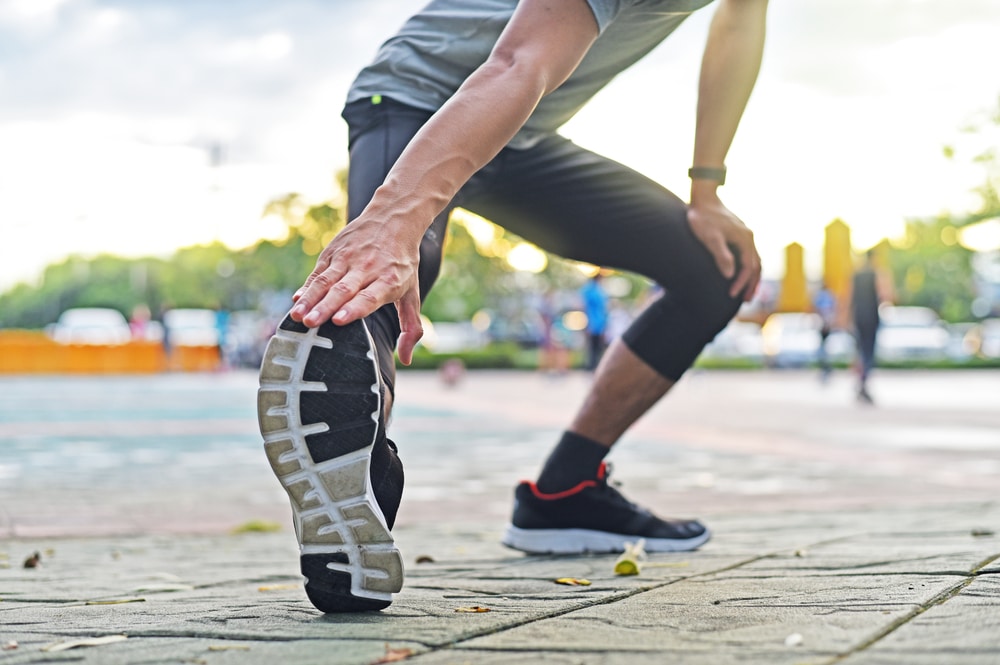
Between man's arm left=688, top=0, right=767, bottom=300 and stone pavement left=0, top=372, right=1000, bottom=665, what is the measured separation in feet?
2.39

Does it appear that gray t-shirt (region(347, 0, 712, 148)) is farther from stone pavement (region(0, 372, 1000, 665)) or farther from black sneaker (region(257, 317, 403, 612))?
stone pavement (region(0, 372, 1000, 665))

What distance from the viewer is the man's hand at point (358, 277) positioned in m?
1.94

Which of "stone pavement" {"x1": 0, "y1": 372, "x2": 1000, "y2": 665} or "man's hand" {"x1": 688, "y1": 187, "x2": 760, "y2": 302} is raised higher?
"man's hand" {"x1": 688, "y1": 187, "x2": 760, "y2": 302}

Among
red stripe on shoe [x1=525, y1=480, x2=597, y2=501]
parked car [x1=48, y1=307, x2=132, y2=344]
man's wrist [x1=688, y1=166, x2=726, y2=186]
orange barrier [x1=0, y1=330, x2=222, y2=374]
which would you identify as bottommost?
red stripe on shoe [x1=525, y1=480, x2=597, y2=501]

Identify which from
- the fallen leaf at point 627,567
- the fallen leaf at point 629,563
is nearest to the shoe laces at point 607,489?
the fallen leaf at point 629,563

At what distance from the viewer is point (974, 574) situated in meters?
2.29

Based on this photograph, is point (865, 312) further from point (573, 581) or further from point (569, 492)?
point (573, 581)

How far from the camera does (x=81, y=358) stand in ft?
107

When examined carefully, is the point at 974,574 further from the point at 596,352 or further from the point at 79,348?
the point at 79,348

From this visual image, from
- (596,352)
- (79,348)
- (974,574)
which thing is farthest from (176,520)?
(79,348)

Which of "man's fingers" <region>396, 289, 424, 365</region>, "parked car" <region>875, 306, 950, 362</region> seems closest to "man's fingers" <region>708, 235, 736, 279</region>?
"man's fingers" <region>396, 289, 424, 365</region>

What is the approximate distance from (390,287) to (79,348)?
32306mm

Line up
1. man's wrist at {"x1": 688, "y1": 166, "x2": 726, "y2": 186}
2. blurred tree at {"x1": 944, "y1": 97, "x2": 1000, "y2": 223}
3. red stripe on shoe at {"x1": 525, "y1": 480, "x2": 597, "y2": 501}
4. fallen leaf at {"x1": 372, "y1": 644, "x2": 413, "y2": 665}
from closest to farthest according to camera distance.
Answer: fallen leaf at {"x1": 372, "y1": 644, "x2": 413, "y2": 665}, man's wrist at {"x1": 688, "y1": 166, "x2": 726, "y2": 186}, red stripe on shoe at {"x1": 525, "y1": 480, "x2": 597, "y2": 501}, blurred tree at {"x1": 944, "y1": 97, "x2": 1000, "y2": 223}

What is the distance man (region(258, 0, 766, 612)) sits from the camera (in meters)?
1.97
